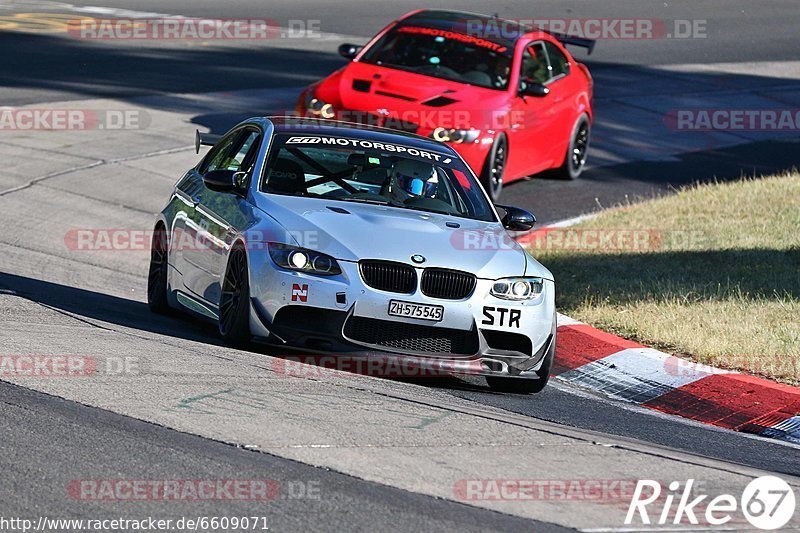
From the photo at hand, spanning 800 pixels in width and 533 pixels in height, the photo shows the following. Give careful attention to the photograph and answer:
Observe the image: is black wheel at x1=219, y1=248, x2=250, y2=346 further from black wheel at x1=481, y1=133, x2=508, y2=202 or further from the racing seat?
black wheel at x1=481, y1=133, x2=508, y2=202

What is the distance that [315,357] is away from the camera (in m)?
8.73

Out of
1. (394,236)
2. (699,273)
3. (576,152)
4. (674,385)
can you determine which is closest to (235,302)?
(394,236)

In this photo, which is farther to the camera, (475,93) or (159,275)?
(475,93)

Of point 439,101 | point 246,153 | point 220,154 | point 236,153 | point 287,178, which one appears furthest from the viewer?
point 439,101

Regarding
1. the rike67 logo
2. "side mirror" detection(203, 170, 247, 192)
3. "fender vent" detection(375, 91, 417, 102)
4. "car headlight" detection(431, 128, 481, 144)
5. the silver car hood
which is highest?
"side mirror" detection(203, 170, 247, 192)

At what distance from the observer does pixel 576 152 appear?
692 inches

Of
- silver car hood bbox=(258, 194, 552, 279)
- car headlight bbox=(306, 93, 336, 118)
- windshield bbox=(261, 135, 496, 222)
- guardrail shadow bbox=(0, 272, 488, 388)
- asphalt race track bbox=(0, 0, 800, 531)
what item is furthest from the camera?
car headlight bbox=(306, 93, 336, 118)

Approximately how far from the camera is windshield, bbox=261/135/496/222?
9.41 metres

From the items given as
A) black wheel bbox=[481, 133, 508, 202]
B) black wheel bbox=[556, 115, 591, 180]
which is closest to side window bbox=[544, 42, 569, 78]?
black wheel bbox=[556, 115, 591, 180]

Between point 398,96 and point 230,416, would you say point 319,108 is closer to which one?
point 398,96

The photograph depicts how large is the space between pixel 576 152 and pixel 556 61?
3.76 ft

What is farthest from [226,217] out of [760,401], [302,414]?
[760,401]

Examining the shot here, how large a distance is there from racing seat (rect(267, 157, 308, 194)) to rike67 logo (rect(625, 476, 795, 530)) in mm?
3771

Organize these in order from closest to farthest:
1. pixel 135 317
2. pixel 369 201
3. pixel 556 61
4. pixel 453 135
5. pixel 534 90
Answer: pixel 369 201 < pixel 135 317 < pixel 453 135 < pixel 534 90 < pixel 556 61
